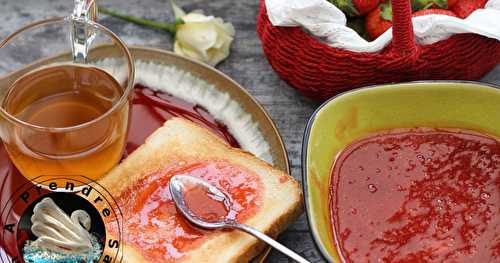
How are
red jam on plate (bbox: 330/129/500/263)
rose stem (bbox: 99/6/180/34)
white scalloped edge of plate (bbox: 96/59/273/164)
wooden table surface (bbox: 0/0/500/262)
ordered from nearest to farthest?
red jam on plate (bbox: 330/129/500/263)
white scalloped edge of plate (bbox: 96/59/273/164)
wooden table surface (bbox: 0/0/500/262)
rose stem (bbox: 99/6/180/34)

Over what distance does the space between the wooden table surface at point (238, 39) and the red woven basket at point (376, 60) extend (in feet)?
0.46

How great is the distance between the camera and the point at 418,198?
1.53m

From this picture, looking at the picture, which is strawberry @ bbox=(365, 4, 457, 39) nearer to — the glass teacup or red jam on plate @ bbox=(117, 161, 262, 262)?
red jam on plate @ bbox=(117, 161, 262, 262)

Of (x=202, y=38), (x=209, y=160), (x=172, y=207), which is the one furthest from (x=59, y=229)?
(x=202, y=38)

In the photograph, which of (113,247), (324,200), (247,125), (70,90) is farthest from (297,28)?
(113,247)

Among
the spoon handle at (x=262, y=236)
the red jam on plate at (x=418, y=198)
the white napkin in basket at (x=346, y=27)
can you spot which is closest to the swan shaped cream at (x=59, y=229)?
the spoon handle at (x=262, y=236)

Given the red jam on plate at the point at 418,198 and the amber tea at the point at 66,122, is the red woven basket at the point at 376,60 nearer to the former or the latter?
the red jam on plate at the point at 418,198

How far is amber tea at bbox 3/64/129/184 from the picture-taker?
152 cm

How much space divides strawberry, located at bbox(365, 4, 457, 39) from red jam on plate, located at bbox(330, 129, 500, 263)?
0.83 feet

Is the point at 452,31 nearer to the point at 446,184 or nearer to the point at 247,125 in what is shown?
the point at 446,184

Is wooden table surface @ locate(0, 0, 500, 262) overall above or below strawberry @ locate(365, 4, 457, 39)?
below

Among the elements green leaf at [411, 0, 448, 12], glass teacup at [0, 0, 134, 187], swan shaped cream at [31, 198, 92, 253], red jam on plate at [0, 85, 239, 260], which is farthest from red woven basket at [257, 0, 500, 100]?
swan shaped cream at [31, 198, 92, 253]

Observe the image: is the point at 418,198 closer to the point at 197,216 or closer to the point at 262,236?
the point at 262,236

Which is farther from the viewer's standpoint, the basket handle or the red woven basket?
the red woven basket
